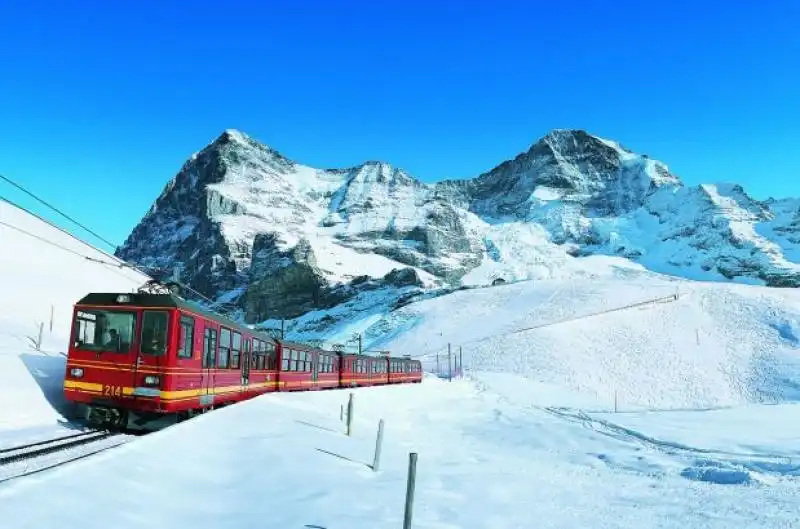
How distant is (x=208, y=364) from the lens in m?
17.1

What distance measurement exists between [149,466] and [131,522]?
104 inches

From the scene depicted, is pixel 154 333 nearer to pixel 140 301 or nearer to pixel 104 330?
pixel 140 301

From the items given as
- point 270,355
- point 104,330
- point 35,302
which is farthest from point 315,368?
point 35,302

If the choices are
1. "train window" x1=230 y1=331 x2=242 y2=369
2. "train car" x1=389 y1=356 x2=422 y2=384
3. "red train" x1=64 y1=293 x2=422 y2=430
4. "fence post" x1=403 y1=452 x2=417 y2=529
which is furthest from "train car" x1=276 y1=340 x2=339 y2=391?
"fence post" x1=403 y1=452 x2=417 y2=529

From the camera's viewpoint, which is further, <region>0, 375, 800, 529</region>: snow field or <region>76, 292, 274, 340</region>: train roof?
<region>76, 292, 274, 340</region>: train roof

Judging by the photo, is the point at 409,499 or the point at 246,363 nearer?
the point at 409,499

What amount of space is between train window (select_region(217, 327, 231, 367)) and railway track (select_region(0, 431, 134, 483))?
14.6 ft

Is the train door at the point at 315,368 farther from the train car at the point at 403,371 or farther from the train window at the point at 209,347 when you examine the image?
the train car at the point at 403,371

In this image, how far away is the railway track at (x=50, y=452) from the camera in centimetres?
930

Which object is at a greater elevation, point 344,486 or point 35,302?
point 35,302

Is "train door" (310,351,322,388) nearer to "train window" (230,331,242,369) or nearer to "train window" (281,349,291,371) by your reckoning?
"train window" (281,349,291,371)

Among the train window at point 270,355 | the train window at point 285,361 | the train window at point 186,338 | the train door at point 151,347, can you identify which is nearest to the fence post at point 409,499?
the train door at point 151,347

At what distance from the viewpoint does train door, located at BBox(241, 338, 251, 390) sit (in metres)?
21.1

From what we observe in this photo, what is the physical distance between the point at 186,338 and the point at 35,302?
32.6m
